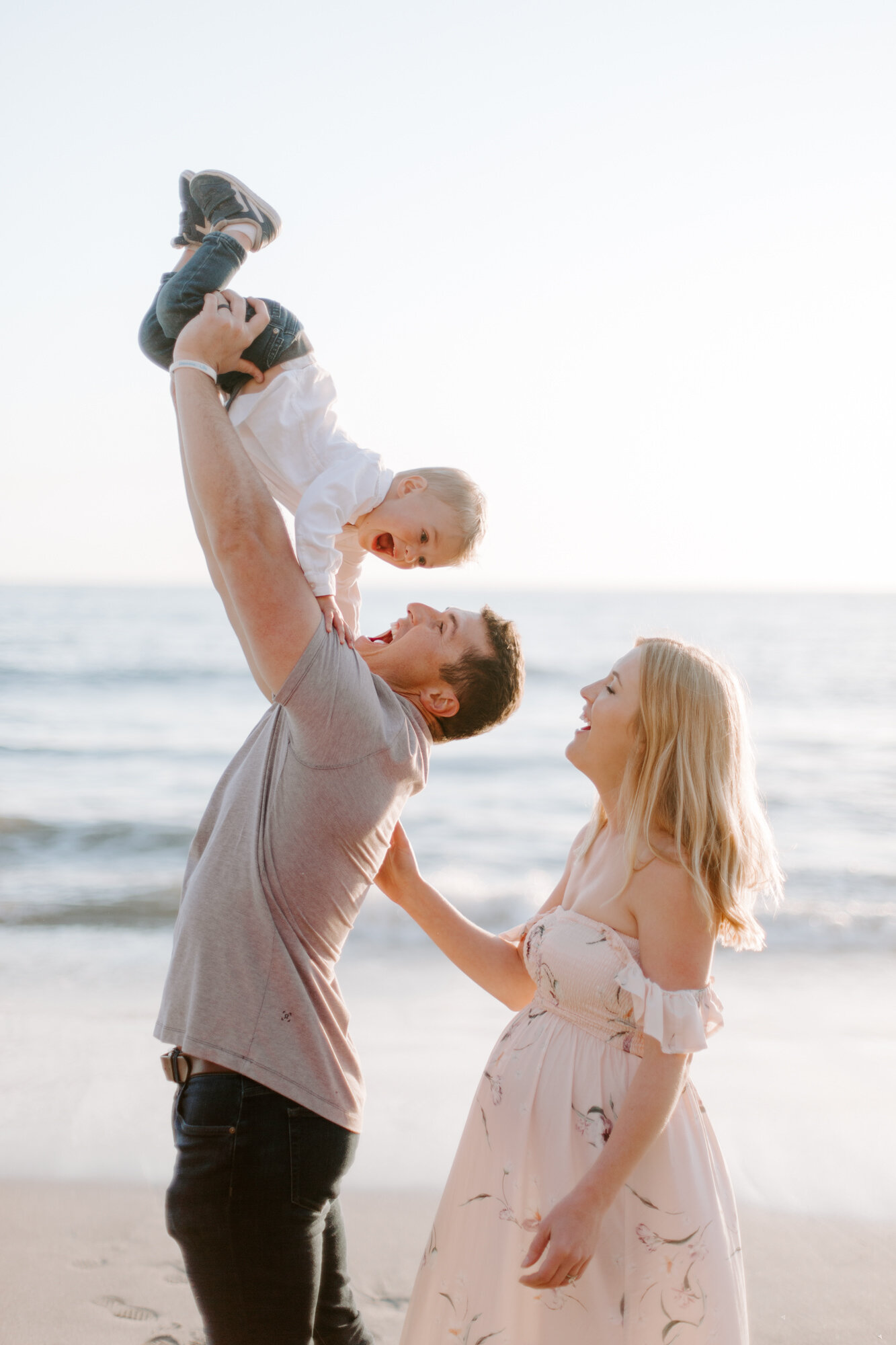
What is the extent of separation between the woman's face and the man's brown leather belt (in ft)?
2.97

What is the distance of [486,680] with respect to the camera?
7.65 ft

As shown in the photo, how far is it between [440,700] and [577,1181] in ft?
3.18

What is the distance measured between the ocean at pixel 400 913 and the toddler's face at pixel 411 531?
0.55 m

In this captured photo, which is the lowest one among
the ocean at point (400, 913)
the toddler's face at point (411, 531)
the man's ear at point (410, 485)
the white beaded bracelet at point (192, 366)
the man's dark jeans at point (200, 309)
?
the ocean at point (400, 913)

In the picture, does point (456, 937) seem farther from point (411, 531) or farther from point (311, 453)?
point (311, 453)

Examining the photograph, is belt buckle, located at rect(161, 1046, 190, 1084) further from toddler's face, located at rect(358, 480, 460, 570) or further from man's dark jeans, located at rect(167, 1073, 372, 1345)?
toddler's face, located at rect(358, 480, 460, 570)

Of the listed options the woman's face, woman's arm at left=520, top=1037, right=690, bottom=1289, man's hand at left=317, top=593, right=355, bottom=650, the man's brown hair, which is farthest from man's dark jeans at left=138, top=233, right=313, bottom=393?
woman's arm at left=520, top=1037, right=690, bottom=1289

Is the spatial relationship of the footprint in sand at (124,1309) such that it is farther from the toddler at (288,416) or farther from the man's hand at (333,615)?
the man's hand at (333,615)

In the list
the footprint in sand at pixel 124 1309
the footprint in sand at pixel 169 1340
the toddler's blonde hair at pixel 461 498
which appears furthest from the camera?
the footprint in sand at pixel 124 1309

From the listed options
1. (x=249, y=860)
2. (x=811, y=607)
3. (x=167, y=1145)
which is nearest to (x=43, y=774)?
(x=167, y=1145)

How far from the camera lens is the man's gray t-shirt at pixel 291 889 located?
1.83 metres

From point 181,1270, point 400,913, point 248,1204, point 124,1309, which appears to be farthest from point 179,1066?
point 400,913

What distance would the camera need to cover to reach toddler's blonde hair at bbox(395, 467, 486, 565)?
272cm

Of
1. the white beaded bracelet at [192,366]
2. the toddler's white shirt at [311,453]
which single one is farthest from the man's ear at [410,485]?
the white beaded bracelet at [192,366]
